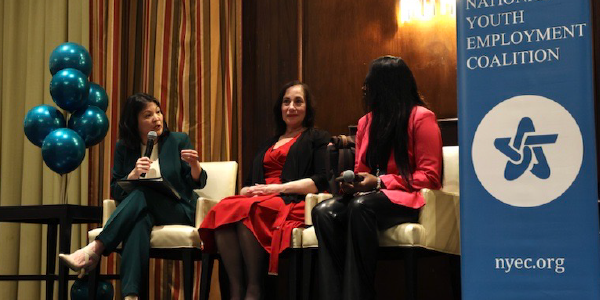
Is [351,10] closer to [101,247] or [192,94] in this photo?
[192,94]

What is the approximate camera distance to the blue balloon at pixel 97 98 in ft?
16.1

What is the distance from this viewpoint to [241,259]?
3.97 metres

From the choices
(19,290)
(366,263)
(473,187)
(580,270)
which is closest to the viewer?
(580,270)

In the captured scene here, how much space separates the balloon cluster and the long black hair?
1.81m

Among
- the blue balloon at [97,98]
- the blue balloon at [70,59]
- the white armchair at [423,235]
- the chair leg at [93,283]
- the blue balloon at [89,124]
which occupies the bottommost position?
the chair leg at [93,283]

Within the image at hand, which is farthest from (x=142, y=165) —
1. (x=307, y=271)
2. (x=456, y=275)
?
(x=456, y=275)

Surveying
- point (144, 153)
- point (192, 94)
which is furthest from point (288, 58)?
point (144, 153)

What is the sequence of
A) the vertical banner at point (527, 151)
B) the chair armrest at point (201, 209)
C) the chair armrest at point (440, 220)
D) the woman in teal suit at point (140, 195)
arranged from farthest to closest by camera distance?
the chair armrest at point (201, 209), the woman in teal suit at point (140, 195), the chair armrest at point (440, 220), the vertical banner at point (527, 151)

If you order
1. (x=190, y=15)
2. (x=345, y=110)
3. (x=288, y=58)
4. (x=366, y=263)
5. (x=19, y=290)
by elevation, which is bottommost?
(x=19, y=290)

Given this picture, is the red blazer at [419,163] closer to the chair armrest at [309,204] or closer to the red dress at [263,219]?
the chair armrest at [309,204]

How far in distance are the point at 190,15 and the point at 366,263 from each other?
2.60 meters

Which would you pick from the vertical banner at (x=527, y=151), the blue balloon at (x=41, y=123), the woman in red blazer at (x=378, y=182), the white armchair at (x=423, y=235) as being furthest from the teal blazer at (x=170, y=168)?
the vertical banner at (x=527, y=151)

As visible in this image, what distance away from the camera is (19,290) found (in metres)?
5.63

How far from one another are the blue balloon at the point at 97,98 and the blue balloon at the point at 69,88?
7.3 inches
